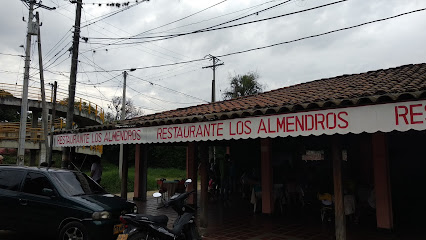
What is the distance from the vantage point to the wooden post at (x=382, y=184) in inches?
285

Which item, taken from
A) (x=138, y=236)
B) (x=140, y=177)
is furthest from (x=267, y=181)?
(x=140, y=177)

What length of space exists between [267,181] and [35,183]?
611cm

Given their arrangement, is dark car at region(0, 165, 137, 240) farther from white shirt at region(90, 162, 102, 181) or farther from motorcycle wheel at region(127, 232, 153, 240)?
white shirt at region(90, 162, 102, 181)

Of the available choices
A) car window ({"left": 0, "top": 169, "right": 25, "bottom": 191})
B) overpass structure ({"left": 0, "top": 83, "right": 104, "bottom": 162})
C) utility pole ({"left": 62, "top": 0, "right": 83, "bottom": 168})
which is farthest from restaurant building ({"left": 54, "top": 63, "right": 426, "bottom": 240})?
overpass structure ({"left": 0, "top": 83, "right": 104, "bottom": 162})

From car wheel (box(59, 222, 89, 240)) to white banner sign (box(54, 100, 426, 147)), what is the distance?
263cm

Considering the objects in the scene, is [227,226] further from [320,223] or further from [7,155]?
[7,155]

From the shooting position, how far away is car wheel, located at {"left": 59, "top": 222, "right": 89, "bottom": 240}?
5.59m

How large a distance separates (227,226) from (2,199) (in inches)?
192

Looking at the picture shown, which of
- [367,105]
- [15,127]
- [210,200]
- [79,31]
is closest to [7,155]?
[15,127]

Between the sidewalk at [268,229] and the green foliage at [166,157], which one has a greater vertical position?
the green foliage at [166,157]

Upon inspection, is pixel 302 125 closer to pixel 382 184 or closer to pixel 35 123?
pixel 382 184

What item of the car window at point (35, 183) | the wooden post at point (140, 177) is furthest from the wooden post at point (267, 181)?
the car window at point (35, 183)

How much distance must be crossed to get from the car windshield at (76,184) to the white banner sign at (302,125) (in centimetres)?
162

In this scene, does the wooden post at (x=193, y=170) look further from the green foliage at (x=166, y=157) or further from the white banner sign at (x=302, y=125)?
the green foliage at (x=166, y=157)
